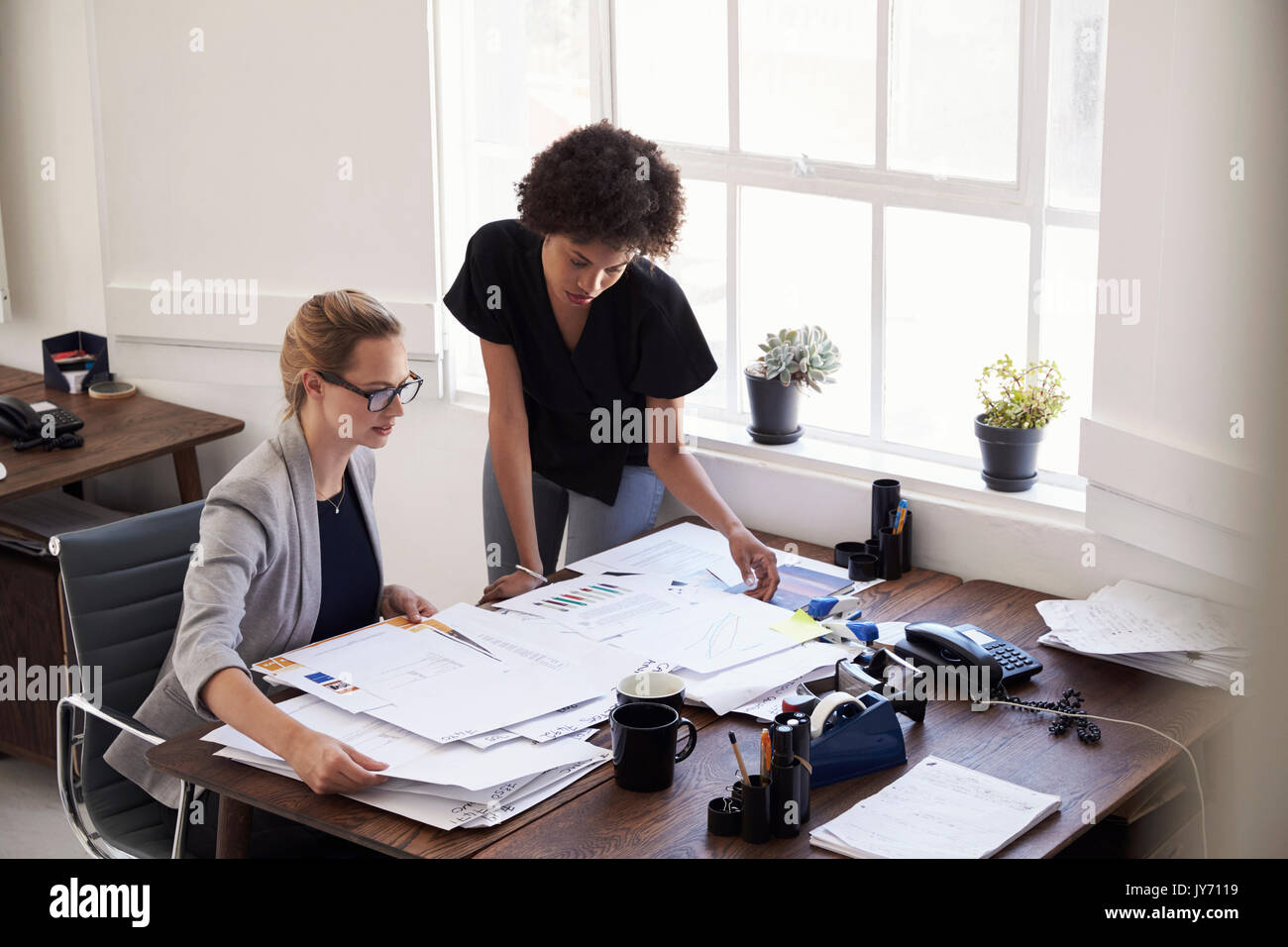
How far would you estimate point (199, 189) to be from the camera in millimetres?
3363

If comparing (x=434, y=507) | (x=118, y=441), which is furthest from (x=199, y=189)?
(x=434, y=507)

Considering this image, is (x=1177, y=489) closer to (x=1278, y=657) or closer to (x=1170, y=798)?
(x=1170, y=798)

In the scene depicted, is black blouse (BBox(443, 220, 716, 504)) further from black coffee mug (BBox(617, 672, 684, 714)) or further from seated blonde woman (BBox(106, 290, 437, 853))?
black coffee mug (BBox(617, 672, 684, 714))

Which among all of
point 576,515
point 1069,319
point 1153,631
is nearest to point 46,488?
point 576,515

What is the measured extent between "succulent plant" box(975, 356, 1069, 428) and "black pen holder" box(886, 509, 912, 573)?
0.25 meters

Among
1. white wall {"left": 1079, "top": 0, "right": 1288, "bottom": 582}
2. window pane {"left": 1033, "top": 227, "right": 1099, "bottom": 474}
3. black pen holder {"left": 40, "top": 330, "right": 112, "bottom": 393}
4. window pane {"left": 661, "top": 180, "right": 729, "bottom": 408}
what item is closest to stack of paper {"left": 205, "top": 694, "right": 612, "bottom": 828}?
white wall {"left": 1079, "top": 0, "right": 1288, "bottom": 582}

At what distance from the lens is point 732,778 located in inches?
68.2

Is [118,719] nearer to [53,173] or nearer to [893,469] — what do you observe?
[893,469]

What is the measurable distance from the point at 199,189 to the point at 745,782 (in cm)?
247

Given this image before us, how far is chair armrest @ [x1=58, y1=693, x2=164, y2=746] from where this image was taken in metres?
1.93

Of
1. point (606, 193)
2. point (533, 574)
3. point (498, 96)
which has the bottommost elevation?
point (533, 574)

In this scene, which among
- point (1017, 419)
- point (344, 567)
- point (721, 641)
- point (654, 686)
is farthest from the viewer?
point (1017, 419)

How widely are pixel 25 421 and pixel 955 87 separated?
2403 millimetres
